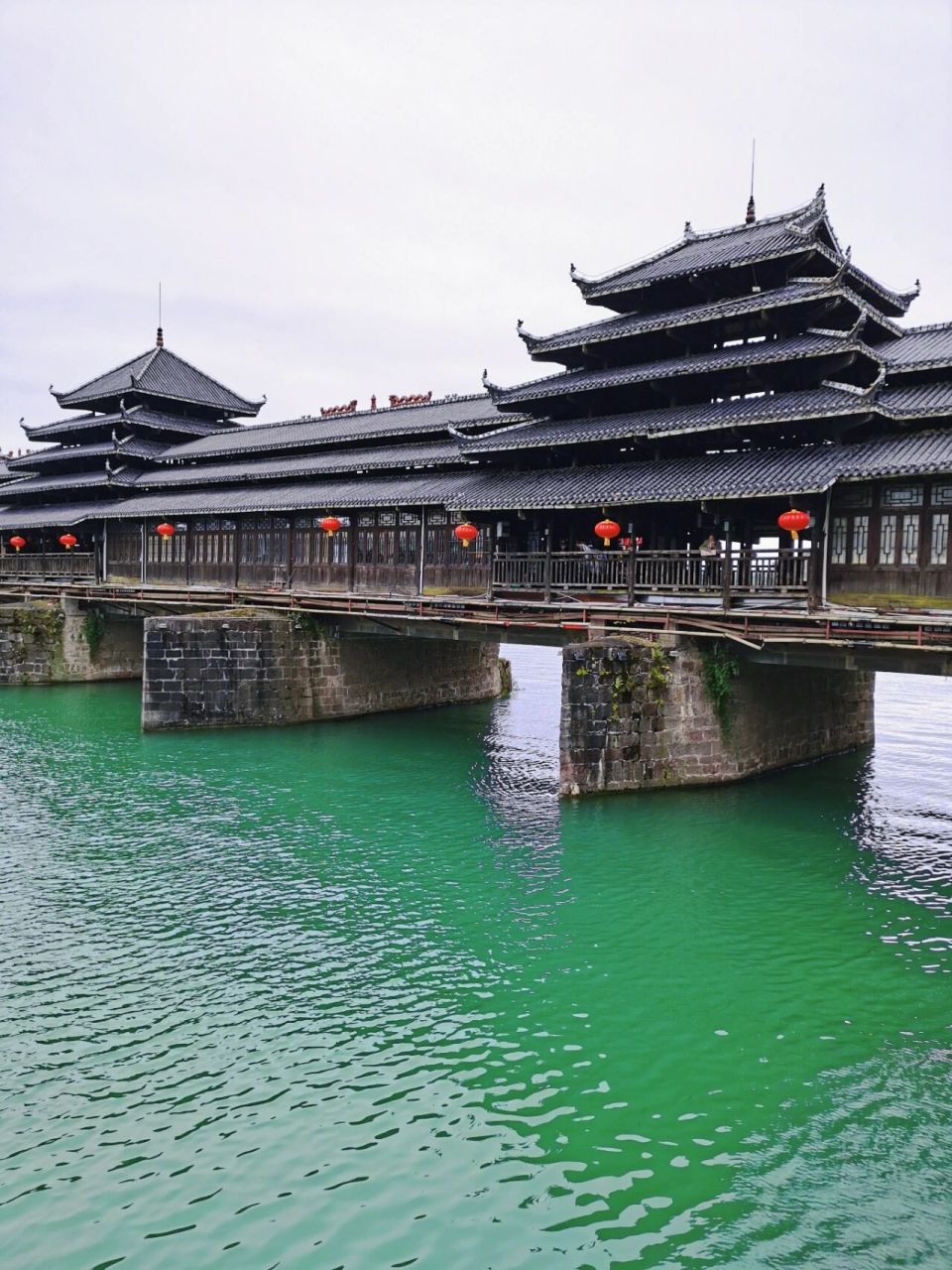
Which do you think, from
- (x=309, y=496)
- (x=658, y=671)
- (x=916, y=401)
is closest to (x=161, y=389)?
(x=309, y=496)

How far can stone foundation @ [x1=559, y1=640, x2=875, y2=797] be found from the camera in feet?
66.9

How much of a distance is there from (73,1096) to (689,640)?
1554 centimetres

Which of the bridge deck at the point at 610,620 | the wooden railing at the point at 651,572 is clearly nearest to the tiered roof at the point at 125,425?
the bridge deck at the point at 610,620

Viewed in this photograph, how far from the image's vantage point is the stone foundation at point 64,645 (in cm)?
3788

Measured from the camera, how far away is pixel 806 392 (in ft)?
72.3

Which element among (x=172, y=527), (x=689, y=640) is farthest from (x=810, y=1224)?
(x=172, y=527)

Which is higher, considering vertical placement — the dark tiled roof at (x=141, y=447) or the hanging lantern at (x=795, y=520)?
the dark tiled roof at (x=141, y=447)

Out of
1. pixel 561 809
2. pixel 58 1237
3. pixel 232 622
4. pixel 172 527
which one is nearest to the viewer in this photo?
pixel 58 1237

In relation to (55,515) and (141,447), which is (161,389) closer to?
(141,447)

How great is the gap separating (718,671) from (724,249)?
13587mm

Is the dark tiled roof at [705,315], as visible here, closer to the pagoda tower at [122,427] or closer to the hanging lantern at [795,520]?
the hanging lantern at [795,520]

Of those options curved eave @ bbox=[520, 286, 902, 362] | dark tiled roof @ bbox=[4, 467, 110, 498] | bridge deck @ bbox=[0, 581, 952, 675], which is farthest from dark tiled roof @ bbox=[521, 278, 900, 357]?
dark tiled roof @ bbox=[4, 467, 110, 498]

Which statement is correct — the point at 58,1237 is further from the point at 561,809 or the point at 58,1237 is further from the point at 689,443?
the point at 689,443

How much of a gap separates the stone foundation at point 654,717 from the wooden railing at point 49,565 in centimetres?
3189
